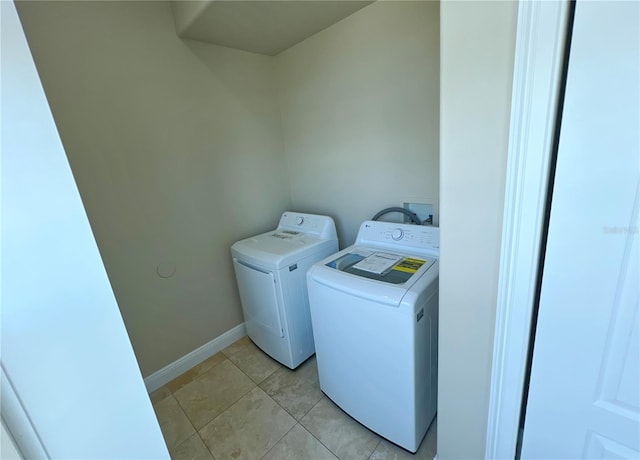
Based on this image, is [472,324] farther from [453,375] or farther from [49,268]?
[49,268]

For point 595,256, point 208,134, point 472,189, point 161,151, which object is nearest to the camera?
point 595,256

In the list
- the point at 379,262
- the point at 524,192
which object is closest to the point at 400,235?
the point at 379,262

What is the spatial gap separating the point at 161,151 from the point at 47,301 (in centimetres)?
157

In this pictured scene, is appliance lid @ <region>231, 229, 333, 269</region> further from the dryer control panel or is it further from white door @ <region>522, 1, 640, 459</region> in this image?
white door @ <region>522, 1, 640, 459</region>

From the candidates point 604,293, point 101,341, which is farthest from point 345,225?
point 101,341

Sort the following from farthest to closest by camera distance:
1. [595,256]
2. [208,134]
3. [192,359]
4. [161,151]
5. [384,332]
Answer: [192,359]
[208,134]
[161,151]
[384,332]
[595,256]

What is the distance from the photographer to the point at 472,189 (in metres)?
0.85

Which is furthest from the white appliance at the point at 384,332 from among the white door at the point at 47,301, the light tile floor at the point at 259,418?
the white door at the point at 47,301

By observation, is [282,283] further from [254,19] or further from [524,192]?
[254,19]

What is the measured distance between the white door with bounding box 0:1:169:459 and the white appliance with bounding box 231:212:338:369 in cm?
118

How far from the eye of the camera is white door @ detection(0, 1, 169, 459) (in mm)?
456

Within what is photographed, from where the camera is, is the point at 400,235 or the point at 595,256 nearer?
the point at 595,256

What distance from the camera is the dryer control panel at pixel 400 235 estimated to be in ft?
5.17

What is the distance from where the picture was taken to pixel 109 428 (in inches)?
23.3
